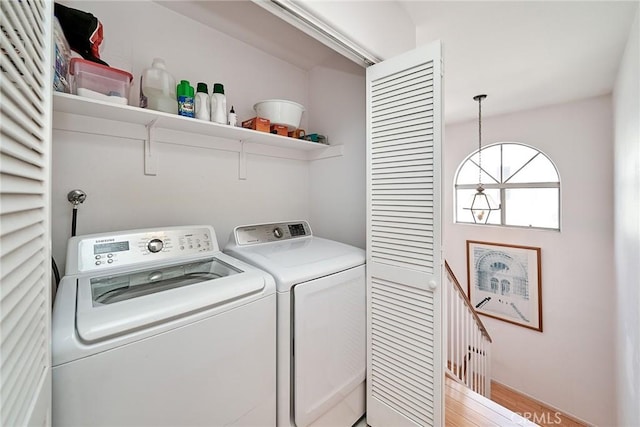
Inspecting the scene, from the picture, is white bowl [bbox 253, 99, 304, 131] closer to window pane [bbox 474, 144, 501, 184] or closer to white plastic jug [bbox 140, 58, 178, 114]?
white plastic jug [bbox 140, 58, 178, 114]

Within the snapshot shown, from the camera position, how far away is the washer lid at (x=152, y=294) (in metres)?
A: 0.74

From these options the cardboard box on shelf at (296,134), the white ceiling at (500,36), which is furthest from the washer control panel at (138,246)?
the white ceiling at (500,36)

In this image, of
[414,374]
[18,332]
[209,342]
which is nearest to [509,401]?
[414,374]

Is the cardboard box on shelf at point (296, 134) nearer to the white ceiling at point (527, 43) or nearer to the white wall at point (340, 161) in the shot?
the white wall at point (340, 161)

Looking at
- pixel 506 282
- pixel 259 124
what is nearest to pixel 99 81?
pixel 259 124

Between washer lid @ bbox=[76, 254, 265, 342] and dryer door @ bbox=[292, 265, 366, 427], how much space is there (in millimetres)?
287

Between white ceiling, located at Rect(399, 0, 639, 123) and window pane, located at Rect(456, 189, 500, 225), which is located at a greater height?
white ceiling, located at Rect(399, 0, 639, 123)

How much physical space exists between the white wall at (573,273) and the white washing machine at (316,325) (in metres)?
3.10

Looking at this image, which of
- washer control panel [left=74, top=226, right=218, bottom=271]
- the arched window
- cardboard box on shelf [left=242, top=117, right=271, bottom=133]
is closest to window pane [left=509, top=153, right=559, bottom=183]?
the arched window

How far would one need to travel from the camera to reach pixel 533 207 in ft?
12.1

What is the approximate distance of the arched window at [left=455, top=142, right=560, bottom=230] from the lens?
355 centimetres

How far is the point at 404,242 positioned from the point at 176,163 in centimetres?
147

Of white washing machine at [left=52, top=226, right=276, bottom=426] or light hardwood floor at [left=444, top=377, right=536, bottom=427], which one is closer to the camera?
white washing machine at [left=52, top=226, right=276, bottom=426]

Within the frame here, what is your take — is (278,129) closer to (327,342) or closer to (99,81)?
(99,81)
